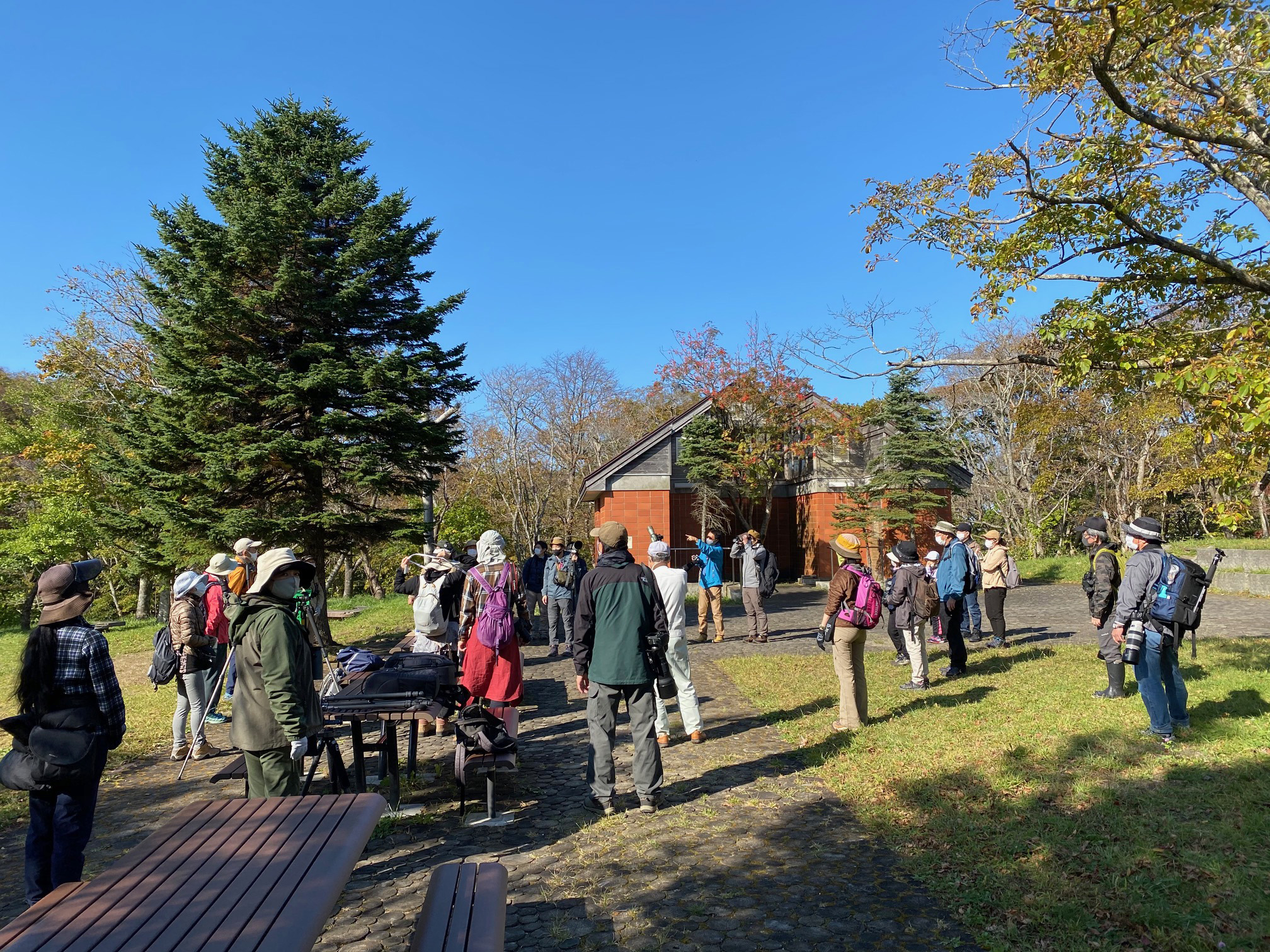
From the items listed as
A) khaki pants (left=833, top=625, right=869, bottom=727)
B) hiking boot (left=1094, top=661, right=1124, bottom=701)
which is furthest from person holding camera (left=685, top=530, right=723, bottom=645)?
hiking boot (left=1094, top=661, right=1124, bottom=701)

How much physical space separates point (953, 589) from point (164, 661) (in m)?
9.45

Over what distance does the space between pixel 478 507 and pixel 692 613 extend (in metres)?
17.1

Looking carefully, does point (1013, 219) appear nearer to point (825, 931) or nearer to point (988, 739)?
point (988, 739)

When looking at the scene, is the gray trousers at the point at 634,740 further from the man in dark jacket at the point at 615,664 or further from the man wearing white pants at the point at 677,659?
the man wearing white pants at the point at 677,659

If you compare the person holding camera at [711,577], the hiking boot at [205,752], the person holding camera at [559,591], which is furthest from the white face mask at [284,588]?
the person holding camera at [711,577]

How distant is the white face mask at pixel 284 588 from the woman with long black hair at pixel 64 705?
2.89 feet

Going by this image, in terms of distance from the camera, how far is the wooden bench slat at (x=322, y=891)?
2.48m

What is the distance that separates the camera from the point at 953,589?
10.3 meters

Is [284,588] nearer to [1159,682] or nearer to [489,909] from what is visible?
[489,909]

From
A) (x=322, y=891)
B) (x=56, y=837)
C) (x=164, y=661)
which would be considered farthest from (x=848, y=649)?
(x=164, y=661)

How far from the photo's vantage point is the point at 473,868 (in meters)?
3.56

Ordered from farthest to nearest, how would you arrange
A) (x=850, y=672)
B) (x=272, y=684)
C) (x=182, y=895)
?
1. (x=850, y=672)
2. (x=272, y=684)
3. (x=182, y=895)

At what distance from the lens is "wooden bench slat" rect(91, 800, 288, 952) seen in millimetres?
2494

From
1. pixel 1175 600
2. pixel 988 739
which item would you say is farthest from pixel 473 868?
pixel 1175 600
